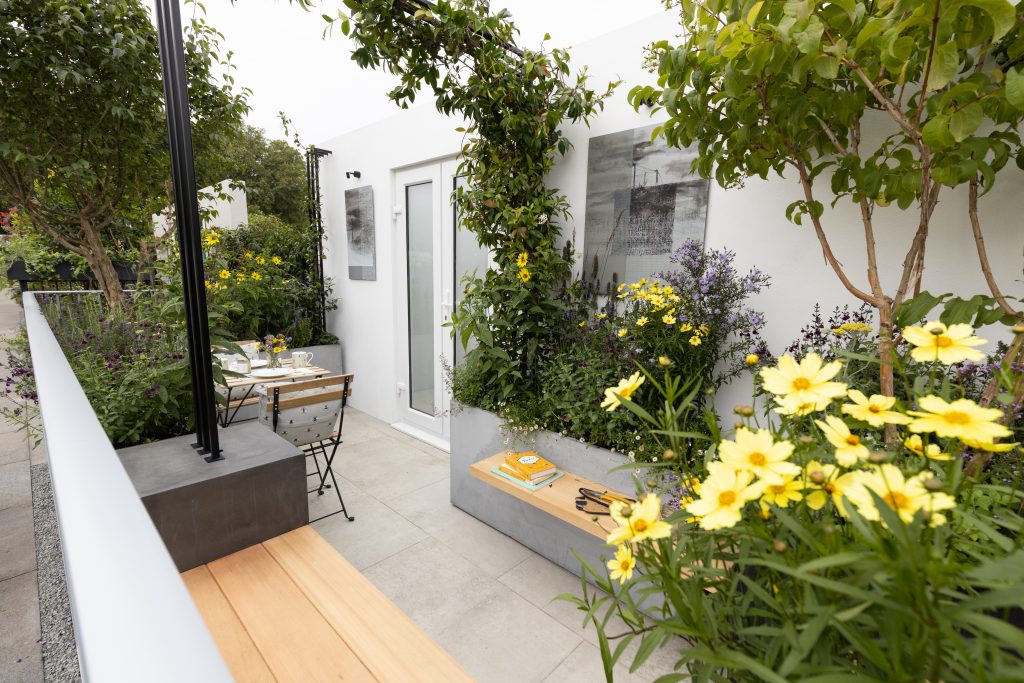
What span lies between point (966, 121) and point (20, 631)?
3583 mm

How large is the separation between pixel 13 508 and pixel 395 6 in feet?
11.9

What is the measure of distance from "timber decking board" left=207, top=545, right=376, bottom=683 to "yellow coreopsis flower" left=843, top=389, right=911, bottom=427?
1475 mm

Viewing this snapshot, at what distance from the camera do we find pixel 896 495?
0.36 m

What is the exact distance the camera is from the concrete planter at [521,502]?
2.31m

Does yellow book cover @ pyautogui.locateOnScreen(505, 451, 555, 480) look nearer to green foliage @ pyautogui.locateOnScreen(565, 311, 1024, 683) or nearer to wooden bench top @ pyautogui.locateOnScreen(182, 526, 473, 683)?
wooden bench top @ pyautogui.locateOnScreen(182, 526, 473, 683)

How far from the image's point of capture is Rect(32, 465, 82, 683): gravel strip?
1.72 meters

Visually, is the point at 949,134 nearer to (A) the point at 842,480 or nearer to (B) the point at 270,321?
(A) the point at 842,480

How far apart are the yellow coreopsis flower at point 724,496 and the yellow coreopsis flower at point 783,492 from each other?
0.03 meters

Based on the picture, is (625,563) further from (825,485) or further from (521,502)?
(521,502)

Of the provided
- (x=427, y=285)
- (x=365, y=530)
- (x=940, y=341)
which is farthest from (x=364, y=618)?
(x=427, y=285)

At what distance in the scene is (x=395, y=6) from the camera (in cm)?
238

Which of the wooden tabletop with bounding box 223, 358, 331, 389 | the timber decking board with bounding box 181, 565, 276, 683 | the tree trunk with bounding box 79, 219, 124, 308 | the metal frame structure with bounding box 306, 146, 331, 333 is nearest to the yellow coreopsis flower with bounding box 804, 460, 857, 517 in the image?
the timber decking board with bounding box 181, 565, 276, 683

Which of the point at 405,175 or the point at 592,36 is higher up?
the point at 592,36

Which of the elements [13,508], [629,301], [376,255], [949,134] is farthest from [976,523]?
[376,255]
